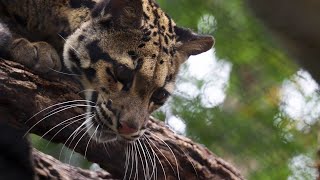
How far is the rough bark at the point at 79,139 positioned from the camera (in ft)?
5.09

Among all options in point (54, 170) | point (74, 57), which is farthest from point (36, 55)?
point (54, 170)

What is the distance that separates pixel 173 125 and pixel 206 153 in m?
0.24

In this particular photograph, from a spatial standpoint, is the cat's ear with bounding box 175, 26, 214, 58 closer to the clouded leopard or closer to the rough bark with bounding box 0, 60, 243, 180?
the clouded leopard

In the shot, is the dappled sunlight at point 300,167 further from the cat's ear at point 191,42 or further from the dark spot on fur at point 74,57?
the dark spot on fur at point 74,57

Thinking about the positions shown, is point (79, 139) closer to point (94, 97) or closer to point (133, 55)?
point (94, 97)

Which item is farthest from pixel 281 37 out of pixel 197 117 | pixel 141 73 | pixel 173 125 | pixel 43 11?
pixel 197 117

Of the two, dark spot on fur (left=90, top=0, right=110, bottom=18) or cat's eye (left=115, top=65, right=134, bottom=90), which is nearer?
cat's eye (left=115, top=65, right=134, bottom=90)

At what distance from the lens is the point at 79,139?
5.74 ft

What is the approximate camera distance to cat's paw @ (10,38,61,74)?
1756 millimetres

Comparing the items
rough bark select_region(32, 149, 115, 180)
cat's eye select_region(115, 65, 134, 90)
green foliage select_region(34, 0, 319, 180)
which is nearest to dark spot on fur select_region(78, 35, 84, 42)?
cat's eye select_region(115, 65, 134, 90)

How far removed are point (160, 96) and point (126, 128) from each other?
272 mm

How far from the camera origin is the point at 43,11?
204 centimetres

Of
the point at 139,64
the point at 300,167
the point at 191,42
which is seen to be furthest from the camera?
the point at 300,167

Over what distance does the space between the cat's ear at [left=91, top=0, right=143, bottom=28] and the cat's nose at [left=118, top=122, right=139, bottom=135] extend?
0.41 meters
